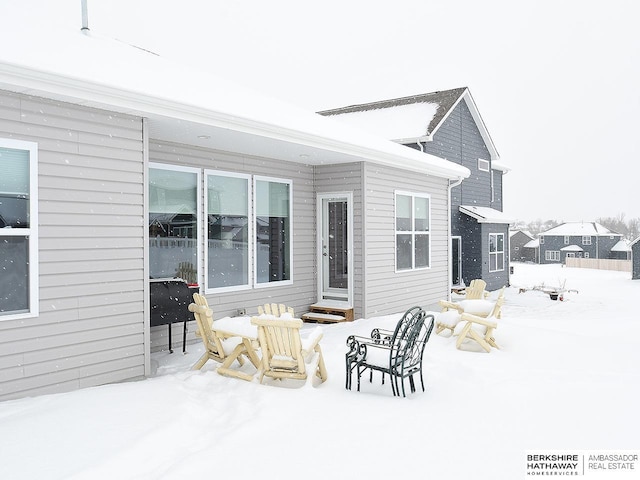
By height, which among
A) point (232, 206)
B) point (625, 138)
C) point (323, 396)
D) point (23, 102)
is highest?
point (625, 138)

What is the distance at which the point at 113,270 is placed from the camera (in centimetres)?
542

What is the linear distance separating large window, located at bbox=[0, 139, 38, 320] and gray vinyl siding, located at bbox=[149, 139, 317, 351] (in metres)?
2.35

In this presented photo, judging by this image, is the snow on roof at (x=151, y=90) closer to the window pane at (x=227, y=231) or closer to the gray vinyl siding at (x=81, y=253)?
the gray vinyl siding at (x=81, y=253)

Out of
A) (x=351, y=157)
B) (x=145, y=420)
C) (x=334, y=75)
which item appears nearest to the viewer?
(x=145, y=420)

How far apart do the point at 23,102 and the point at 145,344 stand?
280 centimetres

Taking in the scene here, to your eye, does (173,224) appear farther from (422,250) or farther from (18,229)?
(422,250)

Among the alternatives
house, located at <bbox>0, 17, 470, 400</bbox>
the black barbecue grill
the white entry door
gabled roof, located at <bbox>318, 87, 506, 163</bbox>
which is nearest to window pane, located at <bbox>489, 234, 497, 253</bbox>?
gabled roof, located at <bbox>318, 87, 506, 163</bbox>

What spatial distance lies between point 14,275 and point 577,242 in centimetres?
5035

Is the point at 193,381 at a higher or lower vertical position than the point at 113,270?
lower

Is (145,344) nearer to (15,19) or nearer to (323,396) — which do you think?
(323,396)

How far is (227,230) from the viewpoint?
816 cm

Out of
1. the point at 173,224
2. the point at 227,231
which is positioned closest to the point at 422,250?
the point at 227,231

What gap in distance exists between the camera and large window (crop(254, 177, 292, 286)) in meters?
8.74

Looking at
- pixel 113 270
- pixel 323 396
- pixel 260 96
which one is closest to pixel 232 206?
pixel 260 96
